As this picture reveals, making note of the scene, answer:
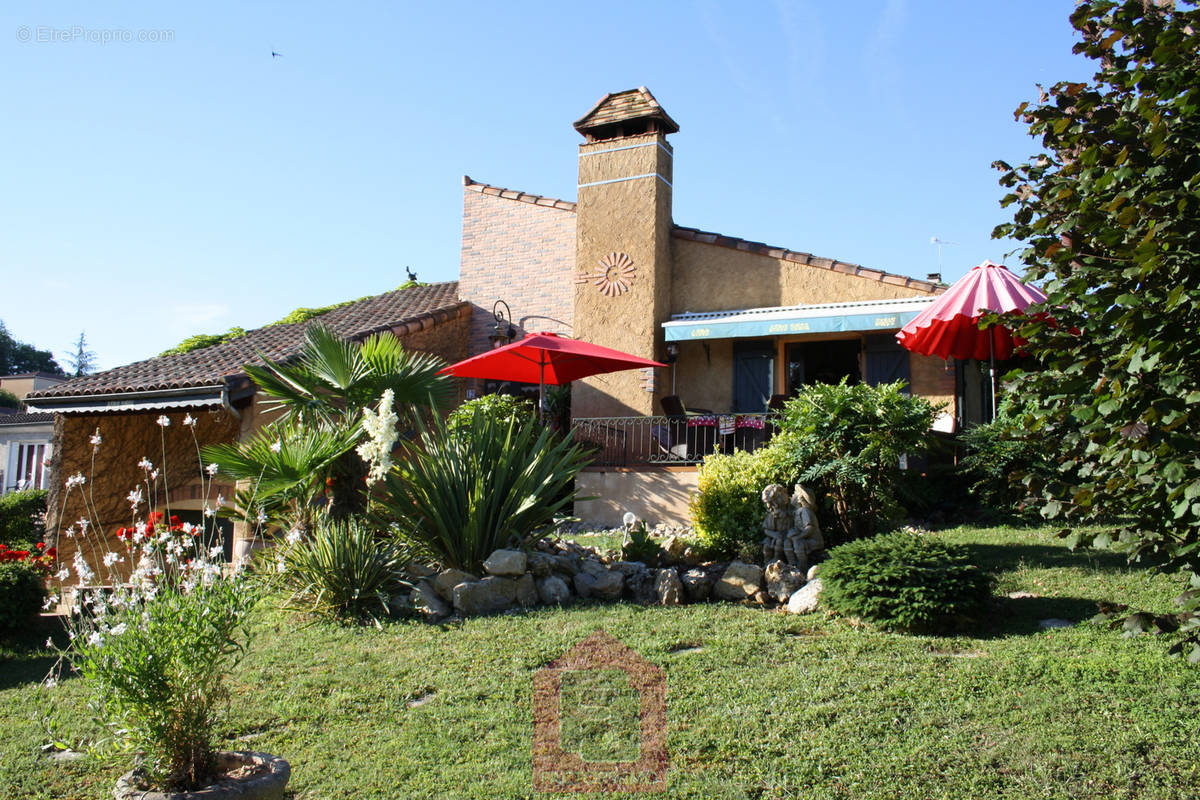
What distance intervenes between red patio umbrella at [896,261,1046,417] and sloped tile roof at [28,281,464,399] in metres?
8.81

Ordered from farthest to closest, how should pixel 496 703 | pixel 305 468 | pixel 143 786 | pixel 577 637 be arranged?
pixel 305 468, pixel 577 637, pixel 496 703, pixel 143 786

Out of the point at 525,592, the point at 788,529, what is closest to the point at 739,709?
the point at 525,592

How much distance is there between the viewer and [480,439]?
32.0ft

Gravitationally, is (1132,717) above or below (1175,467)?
below

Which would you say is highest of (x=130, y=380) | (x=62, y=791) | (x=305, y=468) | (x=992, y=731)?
(x=130, y=380)

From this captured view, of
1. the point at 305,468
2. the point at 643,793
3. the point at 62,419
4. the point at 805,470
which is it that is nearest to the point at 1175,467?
the point at 643,793

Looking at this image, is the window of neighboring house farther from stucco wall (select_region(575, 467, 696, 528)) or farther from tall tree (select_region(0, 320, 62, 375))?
tall tree (select_region(0, 320, 62, 375))

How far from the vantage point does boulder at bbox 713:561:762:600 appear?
28.7ft

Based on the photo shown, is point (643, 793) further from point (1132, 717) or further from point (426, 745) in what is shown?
point (1132, 717)

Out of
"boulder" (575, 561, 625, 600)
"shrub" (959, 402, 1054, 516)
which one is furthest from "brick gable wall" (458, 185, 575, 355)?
"boulder" (575, 561, 625, 600)

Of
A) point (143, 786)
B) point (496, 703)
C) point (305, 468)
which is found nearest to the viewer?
point (143, 786)

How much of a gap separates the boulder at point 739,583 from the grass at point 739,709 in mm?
645

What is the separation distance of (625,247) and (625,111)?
2.83m

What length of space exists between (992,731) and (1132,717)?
2.97 ft
